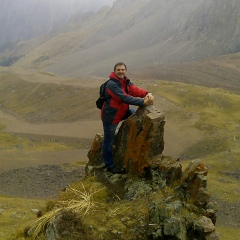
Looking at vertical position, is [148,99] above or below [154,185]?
above

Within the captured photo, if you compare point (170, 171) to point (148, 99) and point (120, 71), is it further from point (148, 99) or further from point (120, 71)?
point (120, 71)

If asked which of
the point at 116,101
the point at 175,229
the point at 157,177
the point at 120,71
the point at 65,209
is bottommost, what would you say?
the point at 175,229

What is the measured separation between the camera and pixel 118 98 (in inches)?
588

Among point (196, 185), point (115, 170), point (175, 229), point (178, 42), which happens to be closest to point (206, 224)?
point (175, 229)

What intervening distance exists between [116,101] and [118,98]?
0.23 m

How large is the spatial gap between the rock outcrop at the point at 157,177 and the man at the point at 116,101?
45 cm

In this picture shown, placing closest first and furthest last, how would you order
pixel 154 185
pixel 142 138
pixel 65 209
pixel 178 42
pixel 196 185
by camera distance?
pixel 65 209, pixel 196 185, pixel 154 185, pixel 142 138, pixel 178 42

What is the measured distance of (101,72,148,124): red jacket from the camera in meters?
14.7

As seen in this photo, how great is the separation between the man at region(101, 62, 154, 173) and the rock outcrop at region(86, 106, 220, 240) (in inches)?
17.8

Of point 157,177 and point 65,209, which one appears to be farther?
point 157,177

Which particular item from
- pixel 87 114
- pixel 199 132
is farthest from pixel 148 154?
pixel 87 114

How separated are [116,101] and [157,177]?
3506mm

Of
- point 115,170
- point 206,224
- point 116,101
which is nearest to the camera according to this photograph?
point 206,224

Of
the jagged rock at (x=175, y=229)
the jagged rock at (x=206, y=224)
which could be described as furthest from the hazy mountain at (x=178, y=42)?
the jagged rock at (x=175, y=229)
